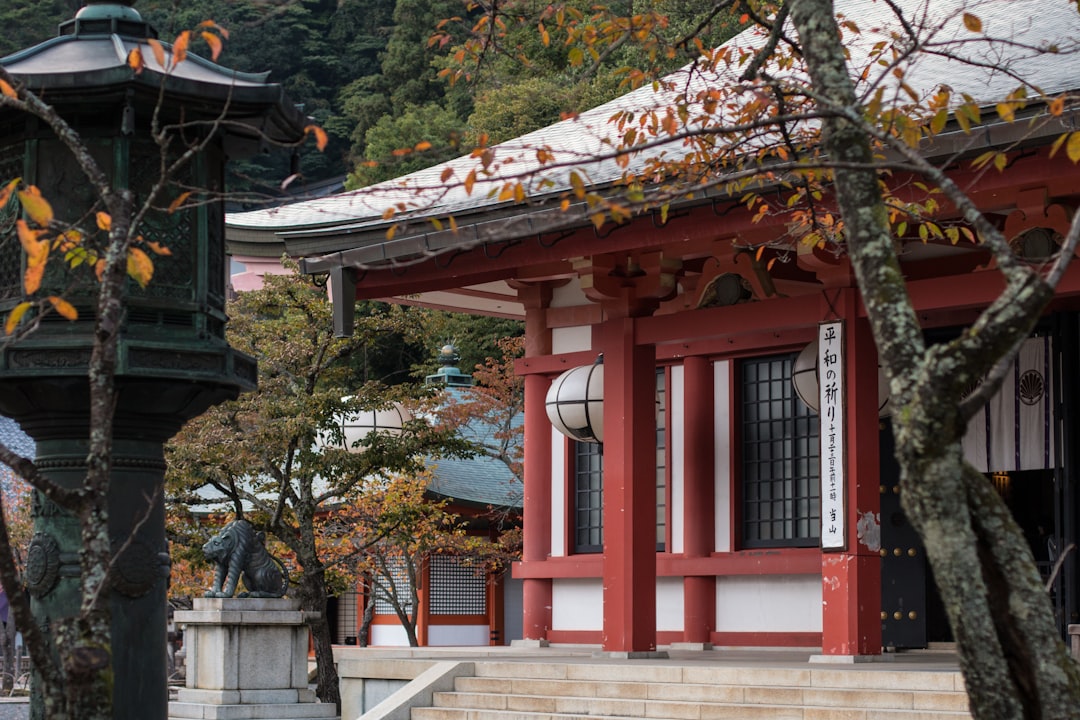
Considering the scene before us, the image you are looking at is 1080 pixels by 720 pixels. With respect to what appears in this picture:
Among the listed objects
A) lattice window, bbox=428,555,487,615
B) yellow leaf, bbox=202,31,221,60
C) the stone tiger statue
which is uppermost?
yellow leaf, bbox=202,31,221,60

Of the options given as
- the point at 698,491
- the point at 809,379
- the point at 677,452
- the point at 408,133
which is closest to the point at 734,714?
the point at 809,379

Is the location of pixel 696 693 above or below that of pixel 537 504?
below

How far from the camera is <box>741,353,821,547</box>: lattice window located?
1395cm

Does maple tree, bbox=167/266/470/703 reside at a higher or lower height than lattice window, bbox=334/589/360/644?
higher

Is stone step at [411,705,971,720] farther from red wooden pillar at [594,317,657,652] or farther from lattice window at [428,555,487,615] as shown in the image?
lattice window at [428,555,487,615]

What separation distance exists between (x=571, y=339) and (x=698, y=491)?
200cm

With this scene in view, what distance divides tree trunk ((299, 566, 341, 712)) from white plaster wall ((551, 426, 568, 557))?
290cm

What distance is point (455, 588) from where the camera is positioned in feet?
94.8

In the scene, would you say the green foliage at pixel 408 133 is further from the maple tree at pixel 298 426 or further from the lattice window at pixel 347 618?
the maple tree at pixel 298 426

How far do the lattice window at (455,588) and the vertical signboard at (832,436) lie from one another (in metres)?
17.0

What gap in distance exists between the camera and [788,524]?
555 inches

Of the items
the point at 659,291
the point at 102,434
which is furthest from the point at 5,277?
the point at 659,291

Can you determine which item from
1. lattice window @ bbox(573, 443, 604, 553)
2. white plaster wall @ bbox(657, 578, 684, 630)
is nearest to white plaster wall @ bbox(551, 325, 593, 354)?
lattice window @ bbox(573, 443, 604, 553)

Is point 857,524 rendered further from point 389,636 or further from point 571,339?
point 389,636
